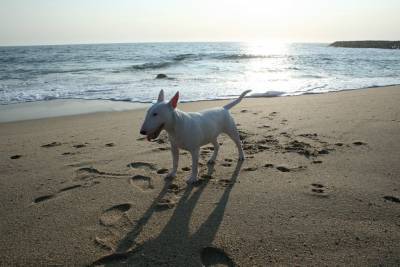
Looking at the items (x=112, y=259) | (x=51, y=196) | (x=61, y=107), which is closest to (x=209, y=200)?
(x=112, y=259)

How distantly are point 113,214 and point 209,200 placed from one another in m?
1.00

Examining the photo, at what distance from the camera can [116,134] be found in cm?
603

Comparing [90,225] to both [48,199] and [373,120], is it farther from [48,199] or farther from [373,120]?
[373,120]

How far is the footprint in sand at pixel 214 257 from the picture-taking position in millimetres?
2470

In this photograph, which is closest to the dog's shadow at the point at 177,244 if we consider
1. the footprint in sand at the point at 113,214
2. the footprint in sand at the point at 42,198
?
the footprint in sand at the point at 113,214

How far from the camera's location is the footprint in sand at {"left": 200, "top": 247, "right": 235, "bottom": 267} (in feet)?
8.10

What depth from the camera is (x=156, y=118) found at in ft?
11.2

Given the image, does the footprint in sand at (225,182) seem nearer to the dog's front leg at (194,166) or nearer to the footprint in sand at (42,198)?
the dog's front leg at (194,166)

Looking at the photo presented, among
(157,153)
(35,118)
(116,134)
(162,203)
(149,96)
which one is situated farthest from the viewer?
(149,96)

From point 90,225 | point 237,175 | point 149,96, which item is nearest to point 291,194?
point 237,175

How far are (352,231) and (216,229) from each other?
45.2 inches

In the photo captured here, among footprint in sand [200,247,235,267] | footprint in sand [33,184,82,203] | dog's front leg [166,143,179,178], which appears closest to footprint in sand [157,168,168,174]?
dog's front leg [166,143,179,178]

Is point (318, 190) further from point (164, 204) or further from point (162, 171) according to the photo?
point (162, 171)

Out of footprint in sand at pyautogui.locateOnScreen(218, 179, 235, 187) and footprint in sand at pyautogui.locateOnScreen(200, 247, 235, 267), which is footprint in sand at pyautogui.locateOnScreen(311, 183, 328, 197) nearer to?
footprint in sand at pyautogui.locateOnScreen(218, 179, 235, 187)
